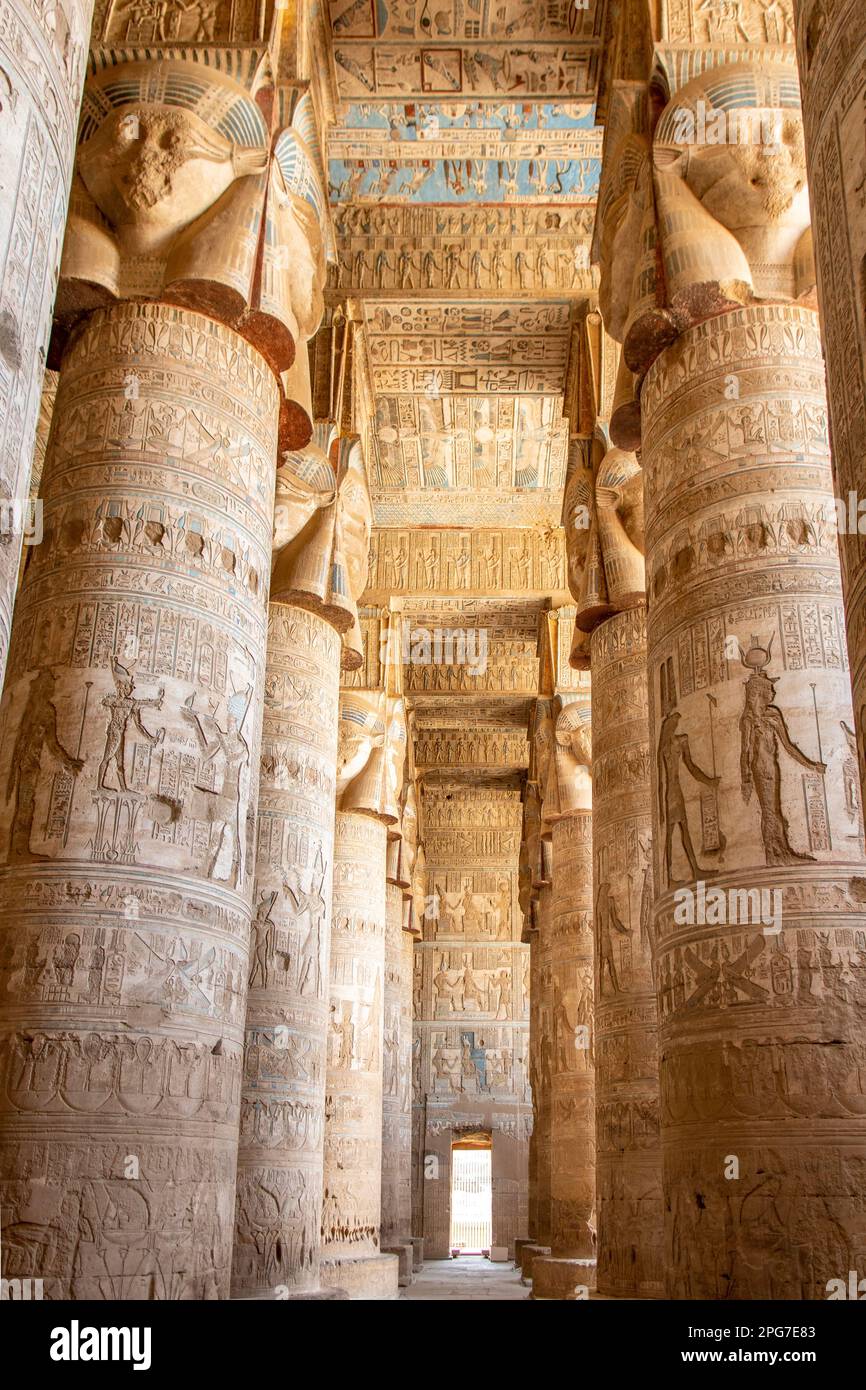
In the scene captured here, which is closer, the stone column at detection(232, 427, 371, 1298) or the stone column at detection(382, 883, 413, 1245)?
the stone column at detection(232, 427, 371, 1298)

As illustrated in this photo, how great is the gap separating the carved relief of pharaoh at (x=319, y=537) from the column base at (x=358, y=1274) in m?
5.86

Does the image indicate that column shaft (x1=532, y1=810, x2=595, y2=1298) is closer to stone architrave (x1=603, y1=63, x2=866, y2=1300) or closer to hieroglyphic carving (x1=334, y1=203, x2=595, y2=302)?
hieroglyphic carving (x1=334, y1=203, x2=595, y2=302)

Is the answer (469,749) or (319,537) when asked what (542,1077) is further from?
(319,537)

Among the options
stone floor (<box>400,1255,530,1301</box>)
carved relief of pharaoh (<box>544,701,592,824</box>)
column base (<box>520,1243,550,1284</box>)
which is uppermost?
carved relief of pharaoh (<box>544,701,592,824</box>)

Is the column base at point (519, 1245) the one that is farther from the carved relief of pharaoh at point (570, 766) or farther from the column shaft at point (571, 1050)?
the carved relief of pharaoh at point (570, 766)

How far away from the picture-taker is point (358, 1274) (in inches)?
477

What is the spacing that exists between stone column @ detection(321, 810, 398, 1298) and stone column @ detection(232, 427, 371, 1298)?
322cm

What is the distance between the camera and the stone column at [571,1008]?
43.6 feet

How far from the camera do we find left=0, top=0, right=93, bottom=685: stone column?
11.7 feet

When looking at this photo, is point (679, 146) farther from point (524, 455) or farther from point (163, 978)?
point (524, 455)

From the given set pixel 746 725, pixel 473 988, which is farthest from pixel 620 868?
pixel 473 988

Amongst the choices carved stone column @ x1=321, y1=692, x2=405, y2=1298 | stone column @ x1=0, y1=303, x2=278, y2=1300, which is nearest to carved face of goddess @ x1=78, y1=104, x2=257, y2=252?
stone column @ x1=0, y1=303, x2=278, y2=1300

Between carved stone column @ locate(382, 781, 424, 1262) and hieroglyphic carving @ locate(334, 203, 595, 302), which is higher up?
hieroglyphic carving @ locate(334, 203, 595, 302)

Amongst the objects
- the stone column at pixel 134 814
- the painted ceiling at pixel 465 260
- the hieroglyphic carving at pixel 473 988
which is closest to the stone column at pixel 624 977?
the stone column at pixel 134 814
